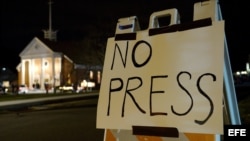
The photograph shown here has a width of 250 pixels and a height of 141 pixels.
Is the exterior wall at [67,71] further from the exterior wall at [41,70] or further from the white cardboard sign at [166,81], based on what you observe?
the white cardboard sign at [166,81]

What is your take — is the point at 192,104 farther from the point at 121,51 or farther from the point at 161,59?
the point at 121,51

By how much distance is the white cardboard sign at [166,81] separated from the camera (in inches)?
130

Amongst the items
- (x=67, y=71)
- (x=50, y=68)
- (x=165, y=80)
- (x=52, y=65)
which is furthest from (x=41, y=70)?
(x=165, y=80)

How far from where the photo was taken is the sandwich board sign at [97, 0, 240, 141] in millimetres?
3322

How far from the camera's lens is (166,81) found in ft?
11.8

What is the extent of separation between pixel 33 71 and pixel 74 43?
760 cm

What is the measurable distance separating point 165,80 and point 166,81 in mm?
13

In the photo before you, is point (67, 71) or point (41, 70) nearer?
point (67, 71)

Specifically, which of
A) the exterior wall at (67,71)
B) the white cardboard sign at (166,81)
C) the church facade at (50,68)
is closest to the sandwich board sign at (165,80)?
the white cardboard sign at (166,81)

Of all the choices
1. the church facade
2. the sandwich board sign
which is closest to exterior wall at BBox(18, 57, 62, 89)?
the church facade

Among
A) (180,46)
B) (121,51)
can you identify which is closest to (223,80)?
(180,46)

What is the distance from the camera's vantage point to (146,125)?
3.67 metres

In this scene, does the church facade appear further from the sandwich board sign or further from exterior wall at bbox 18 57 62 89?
the sandwich board sign

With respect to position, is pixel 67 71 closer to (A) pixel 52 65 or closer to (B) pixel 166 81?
(A) pixel 52 65
